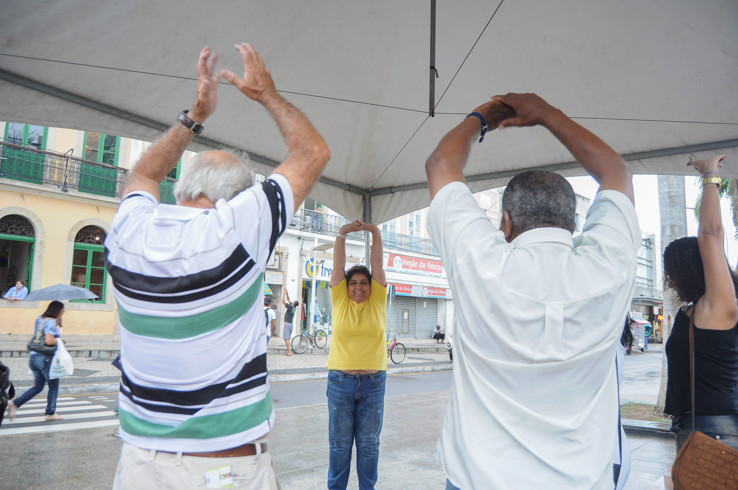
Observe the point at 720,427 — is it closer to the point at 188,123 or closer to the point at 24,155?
the point at 188,123

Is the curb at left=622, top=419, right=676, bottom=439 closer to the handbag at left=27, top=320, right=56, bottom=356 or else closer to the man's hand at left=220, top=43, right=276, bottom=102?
the man's hand at left=220, top=43, right=276, bottom=102

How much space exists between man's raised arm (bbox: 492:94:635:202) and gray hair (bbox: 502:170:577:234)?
0.52 ft

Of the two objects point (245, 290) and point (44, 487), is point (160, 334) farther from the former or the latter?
point (44, 487)

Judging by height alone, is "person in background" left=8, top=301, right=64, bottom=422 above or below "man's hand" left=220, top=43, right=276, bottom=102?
below

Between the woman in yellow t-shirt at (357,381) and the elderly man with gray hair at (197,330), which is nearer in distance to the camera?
the elderly man with gray hair at (197,330)

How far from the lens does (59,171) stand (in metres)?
16.8

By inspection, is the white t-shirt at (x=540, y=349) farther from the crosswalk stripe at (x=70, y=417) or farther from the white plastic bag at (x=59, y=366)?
the crosswalk stripe at (x=70, y=417)

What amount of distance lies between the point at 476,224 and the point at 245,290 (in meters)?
0.70

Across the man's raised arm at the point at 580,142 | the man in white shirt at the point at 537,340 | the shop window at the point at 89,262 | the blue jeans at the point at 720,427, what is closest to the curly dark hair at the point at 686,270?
the blue jeans at the point at 720,427

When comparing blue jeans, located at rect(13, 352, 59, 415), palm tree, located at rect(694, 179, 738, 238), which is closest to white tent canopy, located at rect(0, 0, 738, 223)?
blue jeans, located at rect(13, 352, 59, 415)

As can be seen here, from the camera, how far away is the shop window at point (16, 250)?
52.2 ft

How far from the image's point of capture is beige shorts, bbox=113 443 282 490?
53.6 inches

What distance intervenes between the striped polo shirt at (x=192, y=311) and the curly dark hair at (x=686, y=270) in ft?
6.08

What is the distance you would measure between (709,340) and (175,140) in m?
2.30
